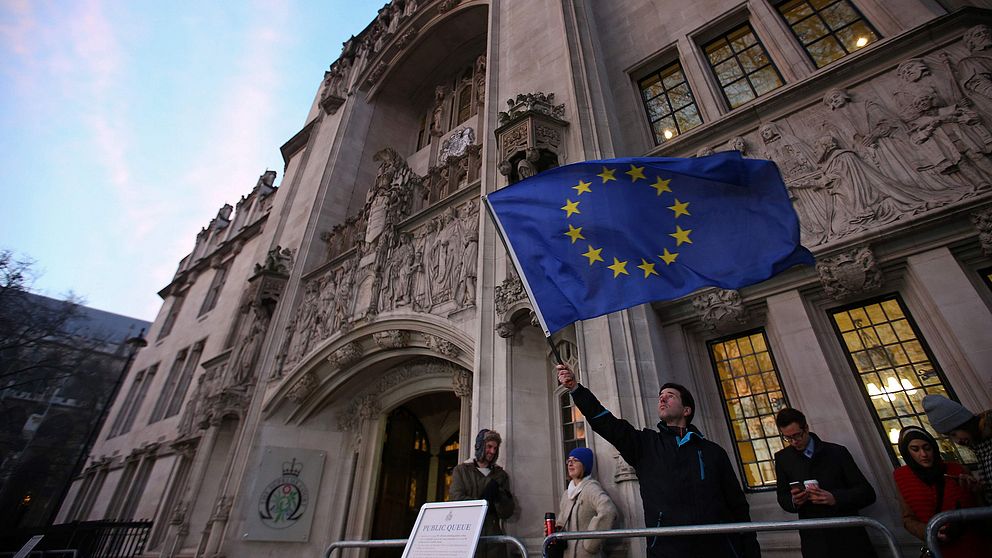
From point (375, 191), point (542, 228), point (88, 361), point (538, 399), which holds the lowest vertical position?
point (538, 399)

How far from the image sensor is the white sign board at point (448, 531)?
7.59ft

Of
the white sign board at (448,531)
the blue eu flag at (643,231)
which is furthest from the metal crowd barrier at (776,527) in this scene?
the blue eu flag at (643,231)

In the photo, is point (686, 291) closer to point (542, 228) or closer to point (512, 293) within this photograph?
point (542, 228)

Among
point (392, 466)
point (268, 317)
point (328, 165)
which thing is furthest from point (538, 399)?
point (328, 165)

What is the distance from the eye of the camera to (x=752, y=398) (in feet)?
15.9

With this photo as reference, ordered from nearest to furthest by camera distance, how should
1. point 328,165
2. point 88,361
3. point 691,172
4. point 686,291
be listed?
point 686,291 → point 691,172 → point 328,165 → point 88,361

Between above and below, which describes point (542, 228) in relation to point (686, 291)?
above

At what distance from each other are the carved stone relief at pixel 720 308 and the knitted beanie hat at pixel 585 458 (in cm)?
225

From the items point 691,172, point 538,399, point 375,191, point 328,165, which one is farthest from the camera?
point 328,165

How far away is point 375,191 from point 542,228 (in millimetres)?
7318

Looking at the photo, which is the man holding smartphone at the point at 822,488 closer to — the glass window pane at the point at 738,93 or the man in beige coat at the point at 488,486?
the man in beige coat at the point at 488,486

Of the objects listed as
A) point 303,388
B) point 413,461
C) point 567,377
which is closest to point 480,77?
point 303,388

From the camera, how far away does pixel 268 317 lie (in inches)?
436

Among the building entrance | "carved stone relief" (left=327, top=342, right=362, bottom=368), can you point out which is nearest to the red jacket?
"carved stone relief" (left=327, top=342, right=362, bottom=368)
